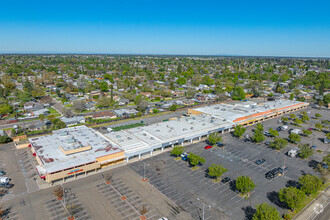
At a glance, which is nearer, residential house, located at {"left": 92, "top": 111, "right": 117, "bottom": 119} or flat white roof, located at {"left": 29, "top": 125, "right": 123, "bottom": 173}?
flat white roof, located at {"left": 29, "top": 125, "right": 123, "bottom": 173}

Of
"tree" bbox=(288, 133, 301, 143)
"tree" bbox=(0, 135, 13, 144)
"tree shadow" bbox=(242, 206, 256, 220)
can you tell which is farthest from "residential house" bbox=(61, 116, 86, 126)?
"tree" bbox=(288, 133, 301, 143)

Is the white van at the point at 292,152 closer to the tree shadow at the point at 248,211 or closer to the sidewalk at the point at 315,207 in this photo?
the sidewalk at the point at 315,207

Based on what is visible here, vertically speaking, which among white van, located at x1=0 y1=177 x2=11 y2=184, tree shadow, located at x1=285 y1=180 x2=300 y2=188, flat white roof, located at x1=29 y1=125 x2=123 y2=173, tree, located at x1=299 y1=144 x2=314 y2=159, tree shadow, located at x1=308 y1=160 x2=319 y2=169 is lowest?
tree shadow, located at x1=308 y1=160 x2=319 y2=169

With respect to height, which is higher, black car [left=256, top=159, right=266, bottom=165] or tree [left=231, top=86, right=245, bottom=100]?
tree [left=231, top=86, right=245, bottom=100]

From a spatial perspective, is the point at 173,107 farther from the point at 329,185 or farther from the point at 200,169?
the point at 329,185

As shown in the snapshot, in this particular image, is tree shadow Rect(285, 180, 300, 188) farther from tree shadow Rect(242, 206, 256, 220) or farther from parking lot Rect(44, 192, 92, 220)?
parking lot Rect(44, 192, 92, 220)

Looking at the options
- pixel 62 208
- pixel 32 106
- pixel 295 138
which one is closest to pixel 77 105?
pixel 32 106

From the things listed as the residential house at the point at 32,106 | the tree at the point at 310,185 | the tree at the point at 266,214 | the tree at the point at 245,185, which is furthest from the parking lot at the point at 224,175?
the residential house at the point at 32,106

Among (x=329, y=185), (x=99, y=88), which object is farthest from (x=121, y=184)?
(x=99, y=88)
